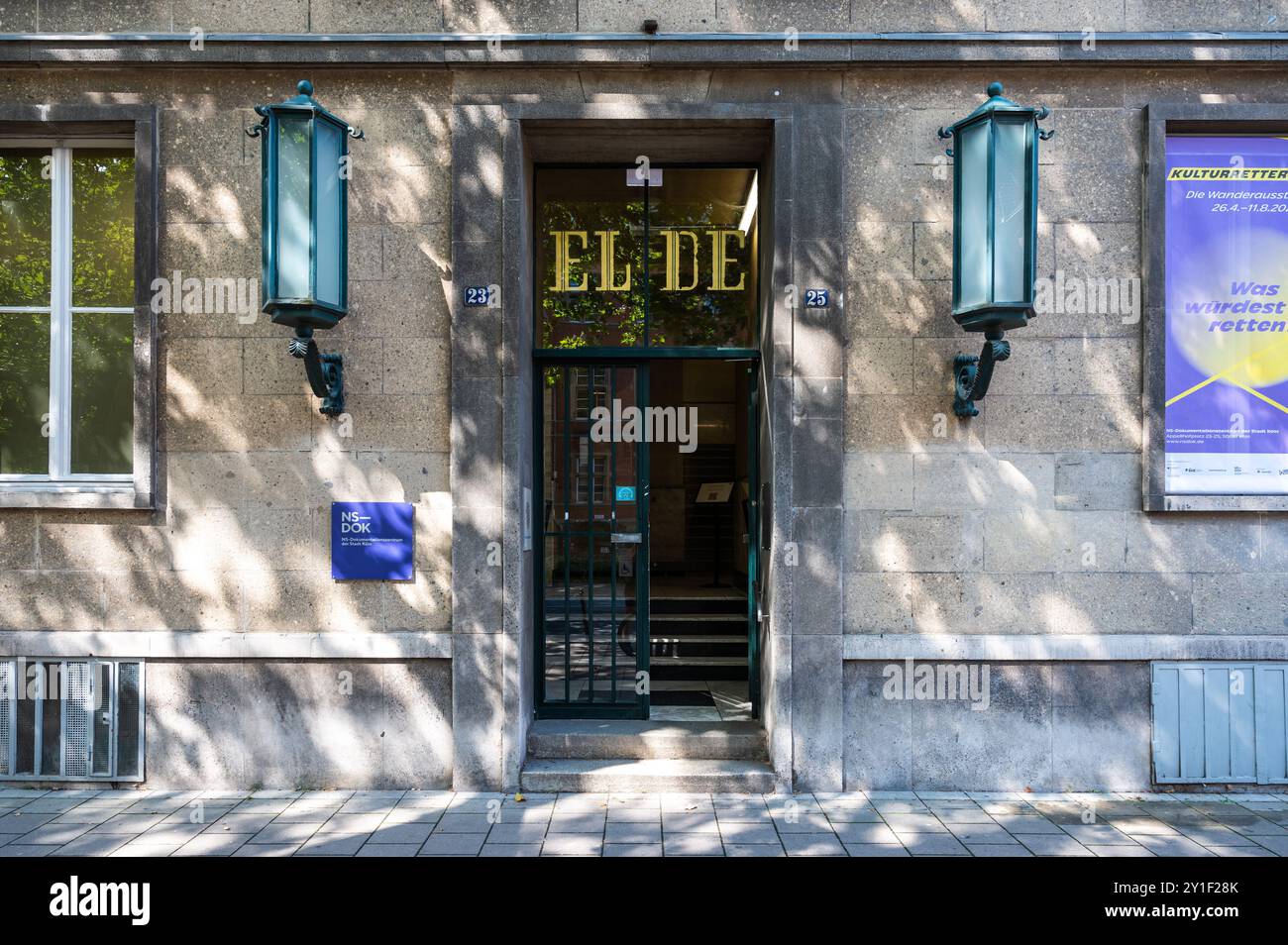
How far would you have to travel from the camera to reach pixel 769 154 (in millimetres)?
5664

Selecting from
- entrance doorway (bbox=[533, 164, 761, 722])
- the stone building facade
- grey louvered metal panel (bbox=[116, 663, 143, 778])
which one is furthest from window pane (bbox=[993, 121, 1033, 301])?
grey louvered metal panel (bbox=[116, 663, 143, 778])

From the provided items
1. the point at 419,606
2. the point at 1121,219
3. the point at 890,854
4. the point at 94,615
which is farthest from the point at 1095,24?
the point at 94,615

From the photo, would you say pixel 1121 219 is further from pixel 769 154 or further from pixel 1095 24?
pixel 769 154

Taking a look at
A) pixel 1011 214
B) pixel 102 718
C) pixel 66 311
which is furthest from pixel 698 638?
pixel 66 311

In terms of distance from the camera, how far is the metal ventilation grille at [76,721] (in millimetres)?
5301

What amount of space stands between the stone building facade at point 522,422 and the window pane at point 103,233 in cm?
39

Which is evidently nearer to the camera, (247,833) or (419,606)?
(247,833)

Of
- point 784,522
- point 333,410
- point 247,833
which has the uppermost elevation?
point 333,410

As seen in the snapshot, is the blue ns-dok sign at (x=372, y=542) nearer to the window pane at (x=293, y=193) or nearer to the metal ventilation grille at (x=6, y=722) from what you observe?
the window pane at (x=293, y=193)

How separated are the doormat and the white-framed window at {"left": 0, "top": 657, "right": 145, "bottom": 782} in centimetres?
359

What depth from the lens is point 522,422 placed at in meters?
→ 5.50

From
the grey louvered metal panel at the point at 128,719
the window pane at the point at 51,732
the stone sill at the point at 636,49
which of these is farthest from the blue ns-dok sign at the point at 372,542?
the stone sill at the point at 636,49

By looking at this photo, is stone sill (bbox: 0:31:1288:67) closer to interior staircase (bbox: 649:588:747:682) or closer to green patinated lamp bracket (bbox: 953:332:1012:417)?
green patinated lamp bracket (bbox: 953:332:1012:417)

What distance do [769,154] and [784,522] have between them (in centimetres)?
257
